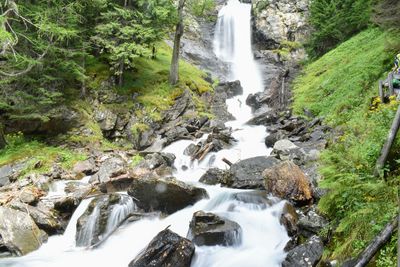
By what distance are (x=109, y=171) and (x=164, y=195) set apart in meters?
3.53

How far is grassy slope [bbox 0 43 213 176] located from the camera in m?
15.9

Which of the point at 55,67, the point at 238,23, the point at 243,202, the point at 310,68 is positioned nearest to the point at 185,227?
the point at 243,202

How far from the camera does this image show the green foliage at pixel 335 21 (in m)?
24.1

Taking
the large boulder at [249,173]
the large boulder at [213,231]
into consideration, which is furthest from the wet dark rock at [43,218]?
the large boulder at [249,173]

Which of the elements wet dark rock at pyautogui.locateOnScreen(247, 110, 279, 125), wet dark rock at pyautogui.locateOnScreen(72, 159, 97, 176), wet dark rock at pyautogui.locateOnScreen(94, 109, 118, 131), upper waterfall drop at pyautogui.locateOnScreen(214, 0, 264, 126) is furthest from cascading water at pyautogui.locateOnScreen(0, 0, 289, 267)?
upper waterfall drop at pyautogui.locateOnScreen(214, 0, 264, 126)

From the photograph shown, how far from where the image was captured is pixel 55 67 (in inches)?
703

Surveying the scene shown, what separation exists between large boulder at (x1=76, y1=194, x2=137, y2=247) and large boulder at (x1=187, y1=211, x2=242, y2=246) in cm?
259

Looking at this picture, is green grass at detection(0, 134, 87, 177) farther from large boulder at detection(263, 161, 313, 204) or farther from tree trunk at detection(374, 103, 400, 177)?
tree trunk at detection(374, 103, 400, 177)

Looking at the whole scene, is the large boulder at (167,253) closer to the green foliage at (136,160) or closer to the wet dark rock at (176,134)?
the green foliage at (136,160)

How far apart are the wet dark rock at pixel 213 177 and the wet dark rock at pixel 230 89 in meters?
13.0

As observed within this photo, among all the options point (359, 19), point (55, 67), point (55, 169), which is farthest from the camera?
point (359, 19)

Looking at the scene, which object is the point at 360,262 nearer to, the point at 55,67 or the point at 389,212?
the point at 389,212

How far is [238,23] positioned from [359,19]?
1816 centimetres

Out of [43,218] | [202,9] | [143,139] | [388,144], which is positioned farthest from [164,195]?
[202,9]
